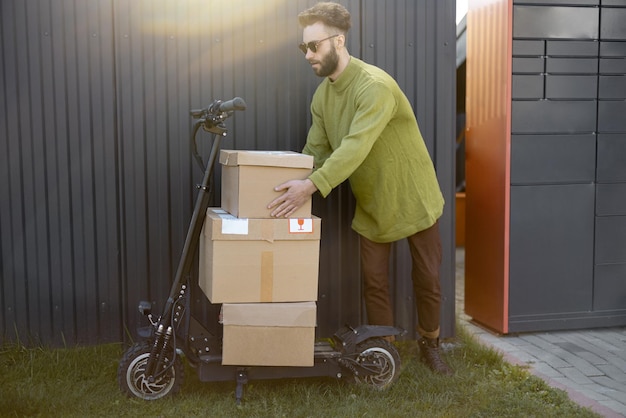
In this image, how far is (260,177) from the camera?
3904mm

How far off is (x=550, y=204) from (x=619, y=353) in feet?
3.65

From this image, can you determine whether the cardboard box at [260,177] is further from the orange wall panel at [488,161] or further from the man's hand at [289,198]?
the orange wall panel at [488,161]

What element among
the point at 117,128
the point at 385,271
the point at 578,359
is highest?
the point at 117,128

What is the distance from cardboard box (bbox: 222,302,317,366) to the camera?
12.9 feet

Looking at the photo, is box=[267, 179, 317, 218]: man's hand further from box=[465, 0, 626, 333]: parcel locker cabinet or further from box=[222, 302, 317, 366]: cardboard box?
box=[465, 0, 626, 333]: parcel locker cabinet

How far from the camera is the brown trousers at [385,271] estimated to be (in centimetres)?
454

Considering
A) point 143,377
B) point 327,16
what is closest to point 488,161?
point 327,16

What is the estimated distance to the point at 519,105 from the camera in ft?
17.5

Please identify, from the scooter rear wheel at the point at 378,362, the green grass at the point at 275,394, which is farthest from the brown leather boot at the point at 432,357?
the scooter rear wheel at the point at 378,362

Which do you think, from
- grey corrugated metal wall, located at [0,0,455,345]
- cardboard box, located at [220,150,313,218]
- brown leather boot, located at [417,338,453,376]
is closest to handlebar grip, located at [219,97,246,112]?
cardboard box, located at [220,150,313,218]

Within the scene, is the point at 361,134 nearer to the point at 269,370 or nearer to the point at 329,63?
the point at 329,63

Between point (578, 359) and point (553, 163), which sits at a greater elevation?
point (553, 163)

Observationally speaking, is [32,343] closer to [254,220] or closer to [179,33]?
[254,220]

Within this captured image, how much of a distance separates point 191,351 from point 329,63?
68.3 inches
